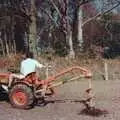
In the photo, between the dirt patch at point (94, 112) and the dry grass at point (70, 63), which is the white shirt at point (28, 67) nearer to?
the dirt patch at point (94, 112)

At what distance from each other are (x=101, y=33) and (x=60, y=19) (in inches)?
173

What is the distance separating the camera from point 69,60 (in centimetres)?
2339

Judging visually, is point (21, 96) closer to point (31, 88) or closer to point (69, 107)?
point (31, 88)

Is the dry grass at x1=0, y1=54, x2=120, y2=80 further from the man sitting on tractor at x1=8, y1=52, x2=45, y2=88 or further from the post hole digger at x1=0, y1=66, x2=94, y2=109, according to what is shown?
the post hole digger at x1=0, y1=66, x2=94, y2=109

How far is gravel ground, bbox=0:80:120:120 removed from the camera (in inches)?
482

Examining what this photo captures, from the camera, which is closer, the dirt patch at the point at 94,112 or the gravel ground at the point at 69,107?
the gravel ground at the point at 69,107

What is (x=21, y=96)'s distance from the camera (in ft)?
44.9

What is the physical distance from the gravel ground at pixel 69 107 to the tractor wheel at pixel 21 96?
8.4 inches

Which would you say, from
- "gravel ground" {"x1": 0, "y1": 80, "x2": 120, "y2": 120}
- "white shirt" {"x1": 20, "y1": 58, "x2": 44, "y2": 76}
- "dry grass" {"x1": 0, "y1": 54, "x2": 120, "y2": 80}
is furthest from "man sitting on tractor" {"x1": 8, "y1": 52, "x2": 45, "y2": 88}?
"dry grass" {"x1": 0, "y1": 54, "x2": 120, "y2": 80}

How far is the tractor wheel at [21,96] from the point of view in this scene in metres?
13.6

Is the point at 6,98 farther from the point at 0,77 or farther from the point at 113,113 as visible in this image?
the point at 113,113

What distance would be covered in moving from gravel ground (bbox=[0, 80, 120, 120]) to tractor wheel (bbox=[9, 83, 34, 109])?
0.21 metres

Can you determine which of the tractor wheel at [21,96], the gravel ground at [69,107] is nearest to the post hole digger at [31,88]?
the tractor wheel at [21,96]

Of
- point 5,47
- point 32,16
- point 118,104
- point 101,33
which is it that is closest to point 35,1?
point 32,16
